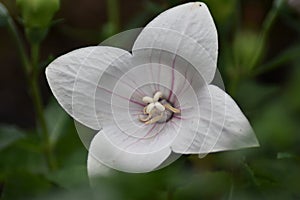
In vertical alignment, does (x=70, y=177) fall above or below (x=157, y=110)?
below

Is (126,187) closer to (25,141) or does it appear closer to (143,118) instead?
(143,118)

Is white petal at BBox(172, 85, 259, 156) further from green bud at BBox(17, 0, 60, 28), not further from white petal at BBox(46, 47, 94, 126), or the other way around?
green bud at BBox(17, 0, 60, 28)

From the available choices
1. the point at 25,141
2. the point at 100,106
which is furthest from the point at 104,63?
the point at 25,141

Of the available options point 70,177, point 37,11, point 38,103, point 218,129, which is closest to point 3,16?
point 37,11

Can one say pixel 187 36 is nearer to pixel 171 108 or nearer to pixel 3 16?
pixel 171 108

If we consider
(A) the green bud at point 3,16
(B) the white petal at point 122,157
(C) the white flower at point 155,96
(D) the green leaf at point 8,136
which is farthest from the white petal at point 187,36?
(D) the green leaf at point 8,136
